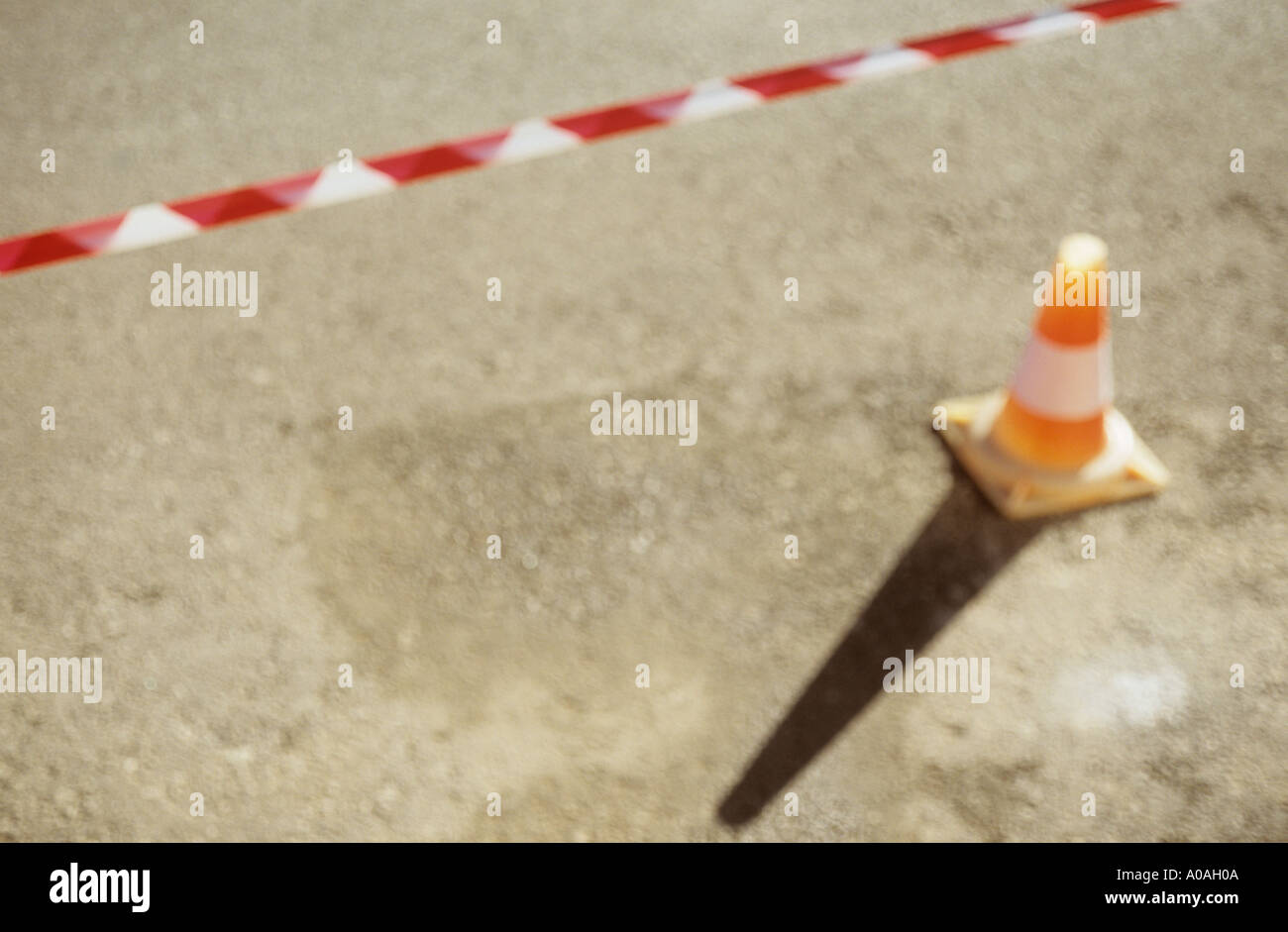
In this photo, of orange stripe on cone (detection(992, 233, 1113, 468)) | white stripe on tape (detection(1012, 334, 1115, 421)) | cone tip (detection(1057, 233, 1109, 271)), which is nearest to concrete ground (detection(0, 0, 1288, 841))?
orange stripe on cone (detection(992, 233, 1113, 468))

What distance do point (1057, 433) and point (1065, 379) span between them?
19 centimetres

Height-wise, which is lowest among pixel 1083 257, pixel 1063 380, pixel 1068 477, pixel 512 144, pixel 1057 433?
pixel 1068 477

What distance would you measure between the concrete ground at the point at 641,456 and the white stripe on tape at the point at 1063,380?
0.35 meters

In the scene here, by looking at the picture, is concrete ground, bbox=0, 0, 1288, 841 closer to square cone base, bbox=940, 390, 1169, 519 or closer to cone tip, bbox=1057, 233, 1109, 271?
square cone base, bbox=940, 390, 1169, 519

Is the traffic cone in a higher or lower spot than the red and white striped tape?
lower

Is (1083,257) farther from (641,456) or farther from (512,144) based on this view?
(512,144)

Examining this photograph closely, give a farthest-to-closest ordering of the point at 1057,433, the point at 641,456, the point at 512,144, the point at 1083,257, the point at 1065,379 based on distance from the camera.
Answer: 1. the point at 512,144
2. the point at 641,456
3. the point at 1057,433
4. the point at 1065,379
5. the point at 1083,257

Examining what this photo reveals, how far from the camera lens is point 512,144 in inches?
189

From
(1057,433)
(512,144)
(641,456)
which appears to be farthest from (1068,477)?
(512,144)

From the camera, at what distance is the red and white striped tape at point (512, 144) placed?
452 centimetres

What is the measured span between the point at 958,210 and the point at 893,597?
177 centimetres

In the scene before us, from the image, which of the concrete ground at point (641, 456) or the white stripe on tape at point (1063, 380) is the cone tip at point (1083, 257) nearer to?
the white stripe on tape at point (1063, 380)

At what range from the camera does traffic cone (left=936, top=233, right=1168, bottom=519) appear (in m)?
3.26
